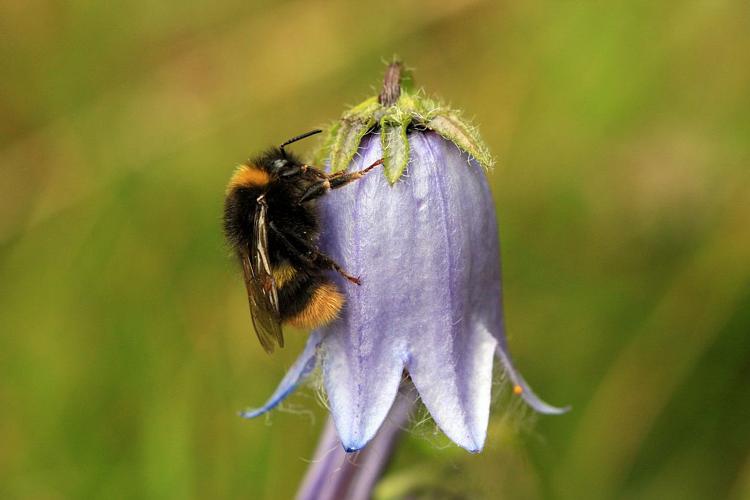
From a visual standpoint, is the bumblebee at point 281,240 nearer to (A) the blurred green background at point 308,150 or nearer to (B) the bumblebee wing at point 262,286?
(B) the bumblebee wing at point 262,286

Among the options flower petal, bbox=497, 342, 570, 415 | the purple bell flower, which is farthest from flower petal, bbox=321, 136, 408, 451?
flower petal, bbox=497, 342, 570, 415

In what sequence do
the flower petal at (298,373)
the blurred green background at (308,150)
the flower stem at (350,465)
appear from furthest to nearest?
the blurred green background at (308,150)
the flower stem at (350,465)
the flower petal at (298,373)

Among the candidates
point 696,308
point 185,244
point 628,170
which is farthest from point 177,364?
point 628,170

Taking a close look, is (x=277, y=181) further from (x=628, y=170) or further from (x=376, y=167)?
(x=628, y=170)

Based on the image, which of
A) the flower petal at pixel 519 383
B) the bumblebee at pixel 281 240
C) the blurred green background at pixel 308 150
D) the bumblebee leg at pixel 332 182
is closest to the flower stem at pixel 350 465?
the blurred green background at pixel 308 150

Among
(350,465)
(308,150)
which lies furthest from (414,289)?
(308,150)

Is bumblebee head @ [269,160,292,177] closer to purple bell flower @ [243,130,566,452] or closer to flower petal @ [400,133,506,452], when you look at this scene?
purple bell flower @ [243,130,566,452]

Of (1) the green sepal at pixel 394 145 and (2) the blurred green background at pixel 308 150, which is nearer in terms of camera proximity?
(1) the green sepal at pixel 394 145
